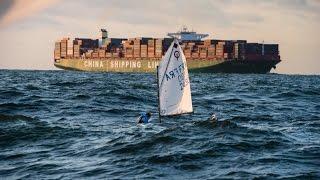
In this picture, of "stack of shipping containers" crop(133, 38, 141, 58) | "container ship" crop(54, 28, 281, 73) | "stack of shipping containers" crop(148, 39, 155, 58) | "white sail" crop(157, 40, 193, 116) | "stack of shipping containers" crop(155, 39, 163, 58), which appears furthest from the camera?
"stack of shipping containers" crop(133, 38, 141, 58)

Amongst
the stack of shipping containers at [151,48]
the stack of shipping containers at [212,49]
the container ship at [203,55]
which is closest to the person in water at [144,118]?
the container ship at [203,55]

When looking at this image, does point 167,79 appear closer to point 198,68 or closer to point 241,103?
point 241,103

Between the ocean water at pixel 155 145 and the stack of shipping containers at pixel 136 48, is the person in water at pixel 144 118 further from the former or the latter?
the stack of shipping containers at pixel 136 48

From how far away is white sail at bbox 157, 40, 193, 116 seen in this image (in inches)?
1109

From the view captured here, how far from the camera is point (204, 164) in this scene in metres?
19.0

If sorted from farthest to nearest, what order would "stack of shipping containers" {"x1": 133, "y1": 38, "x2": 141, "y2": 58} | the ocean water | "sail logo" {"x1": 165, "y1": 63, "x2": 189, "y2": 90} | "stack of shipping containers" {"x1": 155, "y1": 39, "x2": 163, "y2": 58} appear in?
"stack of shipping containers" {"x1": 133, "y1": 38, "x2": 141, "y2": 58} → "stack of shipping containers" {"x1": 155, "y1": 39, "x2": 163, "y2": 58} → "sail logo" {"x1": 165, "y1": 63, "x2": 189, "y2": 90} → the ocean water

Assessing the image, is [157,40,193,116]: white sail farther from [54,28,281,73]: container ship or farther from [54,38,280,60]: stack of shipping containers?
[54,38,280,60]: stack of shipping containers

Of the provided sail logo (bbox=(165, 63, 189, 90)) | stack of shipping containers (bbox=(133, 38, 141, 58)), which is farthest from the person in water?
stack of shipping containers (bbox=(133, 38, 141, 58))

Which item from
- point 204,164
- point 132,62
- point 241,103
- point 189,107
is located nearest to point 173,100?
point 189,107

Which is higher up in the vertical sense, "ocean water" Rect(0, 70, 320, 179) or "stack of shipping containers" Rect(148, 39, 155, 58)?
"stack of shipping containers" Rect(148, 39, 155, 58)

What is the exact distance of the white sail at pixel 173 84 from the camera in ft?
92.4

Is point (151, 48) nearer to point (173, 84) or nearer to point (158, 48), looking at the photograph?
point (158, 48)

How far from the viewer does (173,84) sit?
28734 millimetres

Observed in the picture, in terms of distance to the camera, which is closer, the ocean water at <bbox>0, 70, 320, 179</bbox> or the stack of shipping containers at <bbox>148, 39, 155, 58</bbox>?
the ocean water at <bbox>0, 70, 320, 179</bbox>
